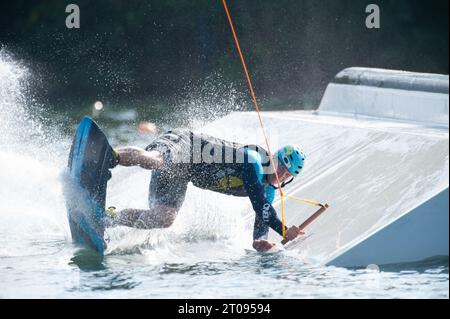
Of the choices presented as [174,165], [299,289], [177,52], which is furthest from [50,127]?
[299,289]

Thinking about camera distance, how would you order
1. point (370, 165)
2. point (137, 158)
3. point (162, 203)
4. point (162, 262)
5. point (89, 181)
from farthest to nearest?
point (370, 165), point (162, 203), point (89, 181), point (137, 158), point (162, 262)

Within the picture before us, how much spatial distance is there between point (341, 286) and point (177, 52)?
10.6 meters

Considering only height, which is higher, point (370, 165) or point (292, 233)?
point (370, 165)

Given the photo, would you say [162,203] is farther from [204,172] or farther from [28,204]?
[28,204]

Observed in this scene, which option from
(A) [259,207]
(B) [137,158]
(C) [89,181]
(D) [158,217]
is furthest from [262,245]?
(C) [89,181]

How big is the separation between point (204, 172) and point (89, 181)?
0.74m

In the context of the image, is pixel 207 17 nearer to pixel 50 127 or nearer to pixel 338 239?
pixel 50 127

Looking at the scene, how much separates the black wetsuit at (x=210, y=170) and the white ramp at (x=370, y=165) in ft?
1.36

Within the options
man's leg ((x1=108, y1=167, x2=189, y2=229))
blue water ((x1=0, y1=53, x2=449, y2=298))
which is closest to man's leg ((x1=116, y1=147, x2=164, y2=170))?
man's leg ((x1=108, y1=167, x2=189, y2=229))

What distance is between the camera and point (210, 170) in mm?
5996

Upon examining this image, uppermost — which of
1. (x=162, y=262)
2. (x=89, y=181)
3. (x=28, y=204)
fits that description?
(x=89, y=181)

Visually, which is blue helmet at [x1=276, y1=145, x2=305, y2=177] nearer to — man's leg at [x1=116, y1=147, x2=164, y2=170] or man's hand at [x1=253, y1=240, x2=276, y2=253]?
man's hand at [x1=253, y1=240, x2=276, y2=253]

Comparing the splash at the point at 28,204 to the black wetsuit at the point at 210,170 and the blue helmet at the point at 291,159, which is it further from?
the blue helmet at the point at 291,159

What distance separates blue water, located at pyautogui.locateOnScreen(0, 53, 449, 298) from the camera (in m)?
4.95
